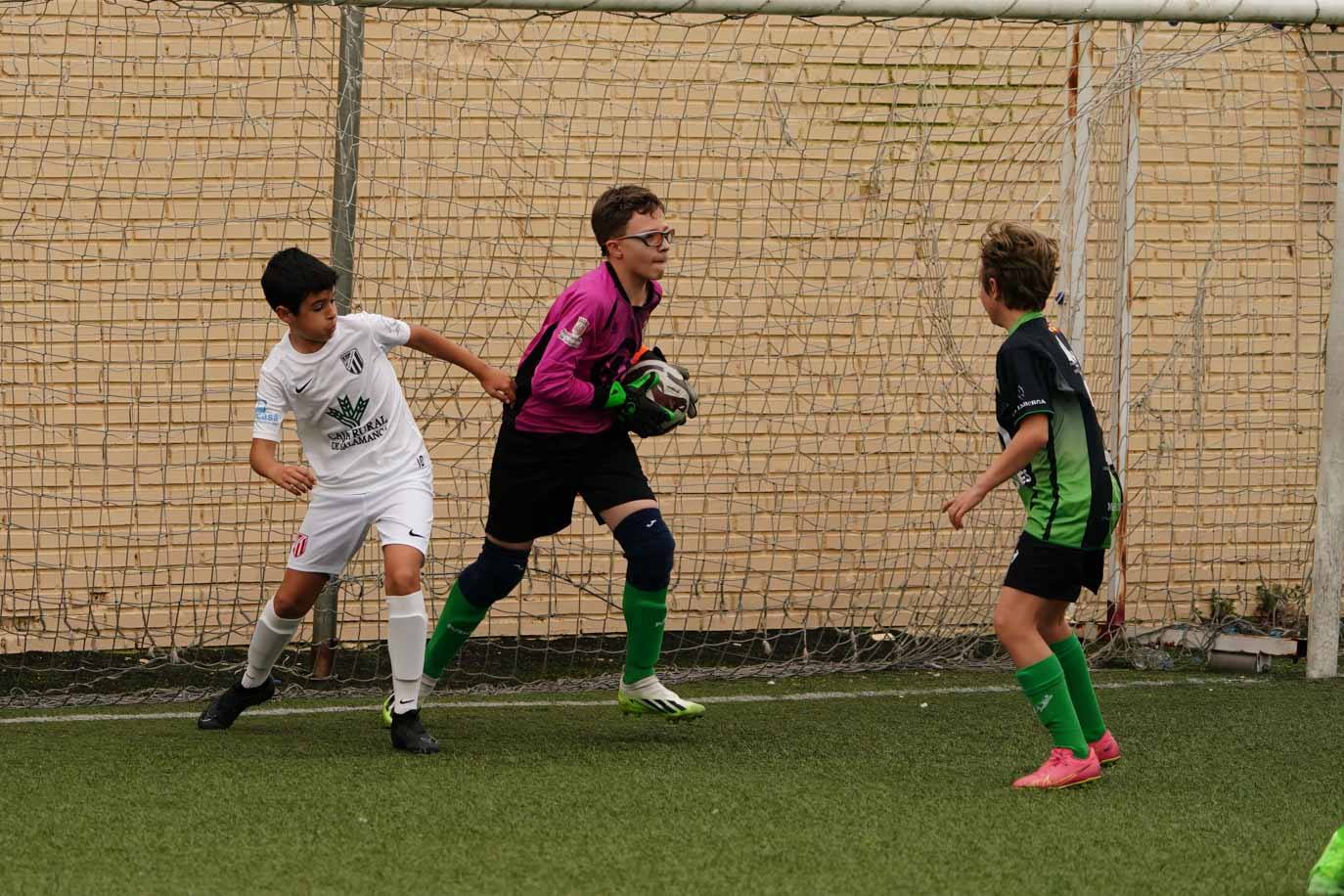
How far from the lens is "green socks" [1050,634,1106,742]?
4.86m

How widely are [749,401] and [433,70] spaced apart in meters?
2.08

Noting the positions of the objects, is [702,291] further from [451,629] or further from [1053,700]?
[1053,700]

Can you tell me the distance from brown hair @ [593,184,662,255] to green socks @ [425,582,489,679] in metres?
1.30

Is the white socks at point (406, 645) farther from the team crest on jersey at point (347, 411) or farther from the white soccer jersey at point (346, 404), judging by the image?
the team crest on jersey at point (347, 411)

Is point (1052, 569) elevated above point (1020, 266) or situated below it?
below

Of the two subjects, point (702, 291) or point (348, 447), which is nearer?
point (348, 447)

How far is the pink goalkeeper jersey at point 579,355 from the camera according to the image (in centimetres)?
537

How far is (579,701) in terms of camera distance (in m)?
6.57

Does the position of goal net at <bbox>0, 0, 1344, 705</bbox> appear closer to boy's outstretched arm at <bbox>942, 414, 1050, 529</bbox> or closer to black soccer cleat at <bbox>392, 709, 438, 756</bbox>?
black soccer cleat at <bbox>392, 709, 438, 756</bbox>

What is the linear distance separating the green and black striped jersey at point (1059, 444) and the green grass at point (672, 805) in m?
0.73

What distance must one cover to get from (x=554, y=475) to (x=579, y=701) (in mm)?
1353

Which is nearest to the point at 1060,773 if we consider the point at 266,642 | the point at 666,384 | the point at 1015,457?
the point at 1015,457

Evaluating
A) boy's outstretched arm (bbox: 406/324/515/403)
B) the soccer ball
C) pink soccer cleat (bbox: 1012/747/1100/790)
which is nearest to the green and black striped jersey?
pink soccer cleat (bbox: 1012/747/1100/790)

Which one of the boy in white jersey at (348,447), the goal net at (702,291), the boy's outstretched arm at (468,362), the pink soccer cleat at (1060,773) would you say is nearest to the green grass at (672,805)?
the pink soccer cleat at (1060,773)
